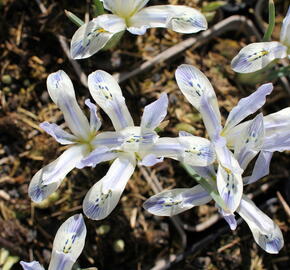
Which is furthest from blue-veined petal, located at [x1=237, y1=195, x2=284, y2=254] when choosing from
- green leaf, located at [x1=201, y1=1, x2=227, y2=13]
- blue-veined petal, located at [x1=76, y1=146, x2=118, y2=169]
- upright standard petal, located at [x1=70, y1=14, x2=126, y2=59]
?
green leaf, located at [x1=201, y1=1, x2=227, y2=13]

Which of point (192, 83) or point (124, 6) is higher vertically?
point (124, 6)

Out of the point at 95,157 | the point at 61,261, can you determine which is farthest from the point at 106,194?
the point at 61,261

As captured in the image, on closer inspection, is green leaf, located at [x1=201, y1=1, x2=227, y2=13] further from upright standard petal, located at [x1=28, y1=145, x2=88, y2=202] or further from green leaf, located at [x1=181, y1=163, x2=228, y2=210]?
upright standard petal, located at [x1=28, y1=145, x2=88, y2=202]

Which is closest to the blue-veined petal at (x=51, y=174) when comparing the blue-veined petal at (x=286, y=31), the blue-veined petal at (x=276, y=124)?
the blue-veined petal at (x=276, y=124)

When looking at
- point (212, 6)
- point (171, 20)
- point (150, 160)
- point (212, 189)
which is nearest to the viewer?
point (150, 160)

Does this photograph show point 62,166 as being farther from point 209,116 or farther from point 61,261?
point 209,116

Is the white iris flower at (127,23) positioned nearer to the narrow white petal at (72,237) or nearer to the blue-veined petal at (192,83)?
the blue-veined petal at (192,83)
